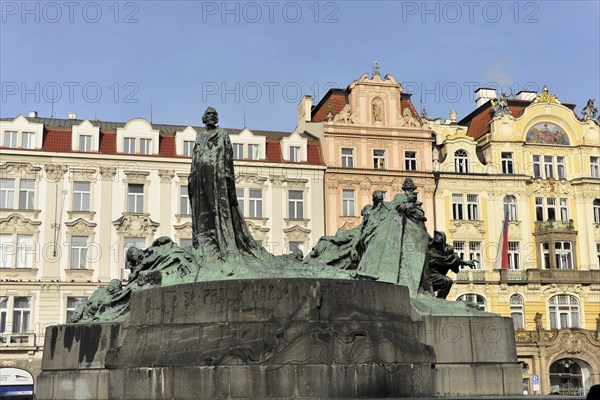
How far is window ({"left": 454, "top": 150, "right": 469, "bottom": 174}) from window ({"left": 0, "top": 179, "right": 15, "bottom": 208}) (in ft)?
71.5

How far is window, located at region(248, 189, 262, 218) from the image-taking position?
41.1m

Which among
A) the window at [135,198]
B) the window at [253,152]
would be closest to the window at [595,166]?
the window at [253,152]

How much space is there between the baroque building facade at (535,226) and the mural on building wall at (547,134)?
2.1 inches

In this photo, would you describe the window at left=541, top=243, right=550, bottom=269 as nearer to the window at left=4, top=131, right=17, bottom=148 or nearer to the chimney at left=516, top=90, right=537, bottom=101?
the chimney at left=516, top=90, right=537, bottom=101

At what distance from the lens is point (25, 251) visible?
38.3 meters

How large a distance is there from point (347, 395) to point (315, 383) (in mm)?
424

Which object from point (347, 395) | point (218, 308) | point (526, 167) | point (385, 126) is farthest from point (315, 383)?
point (526, 167)

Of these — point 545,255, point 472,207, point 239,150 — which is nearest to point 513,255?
point 545,255

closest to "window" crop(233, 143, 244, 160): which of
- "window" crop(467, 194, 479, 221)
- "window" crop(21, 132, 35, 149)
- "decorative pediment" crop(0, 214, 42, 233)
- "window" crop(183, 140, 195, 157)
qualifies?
"window" crop(183, 140, 195, 157)

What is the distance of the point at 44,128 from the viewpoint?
39938mm

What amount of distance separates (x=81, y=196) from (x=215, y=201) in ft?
91.3

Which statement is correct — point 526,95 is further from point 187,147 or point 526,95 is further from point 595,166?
point 187,147

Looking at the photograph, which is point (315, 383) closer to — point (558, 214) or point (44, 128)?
point (44, 128)

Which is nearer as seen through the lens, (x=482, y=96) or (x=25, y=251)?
(x=25, y=251)
